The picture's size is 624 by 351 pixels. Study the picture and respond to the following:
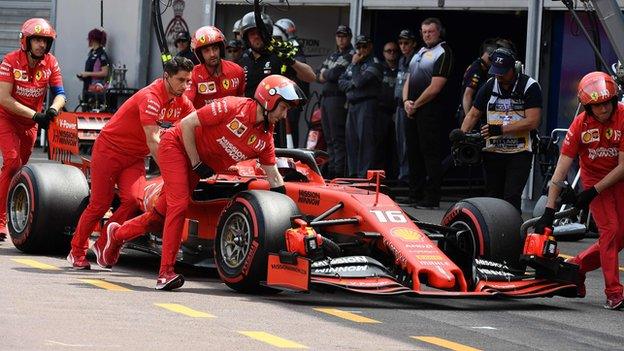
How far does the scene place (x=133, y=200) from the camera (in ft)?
43.4

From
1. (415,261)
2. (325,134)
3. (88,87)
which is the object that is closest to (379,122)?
(325,134)

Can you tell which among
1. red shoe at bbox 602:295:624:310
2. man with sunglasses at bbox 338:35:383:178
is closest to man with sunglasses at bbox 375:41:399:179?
man with sunglasses at bbox 338:35:383:178

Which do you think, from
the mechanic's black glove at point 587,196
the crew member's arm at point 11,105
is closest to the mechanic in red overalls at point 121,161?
the crew member's arm at point 11,105

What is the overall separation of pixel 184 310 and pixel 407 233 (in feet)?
6.21

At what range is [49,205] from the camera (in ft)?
44.8

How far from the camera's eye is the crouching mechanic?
11930 mm

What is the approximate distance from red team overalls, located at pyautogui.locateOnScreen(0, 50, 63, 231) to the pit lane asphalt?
1.55 meters

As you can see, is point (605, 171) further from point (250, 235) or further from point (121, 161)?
point (121, 161)

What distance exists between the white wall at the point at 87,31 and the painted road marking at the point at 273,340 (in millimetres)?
16186

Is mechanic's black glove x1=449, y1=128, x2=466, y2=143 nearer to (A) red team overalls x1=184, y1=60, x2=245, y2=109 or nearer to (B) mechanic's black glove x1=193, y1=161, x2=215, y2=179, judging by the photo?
(A) red team overalls x1=184, y1=60, x2=245, y2=109

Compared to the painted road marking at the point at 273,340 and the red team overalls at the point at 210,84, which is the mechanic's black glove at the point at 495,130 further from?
the painted road marking at the point at 273,340

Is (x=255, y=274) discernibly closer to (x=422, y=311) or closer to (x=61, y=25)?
(x=422, y=311)

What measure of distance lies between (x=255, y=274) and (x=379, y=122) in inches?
371

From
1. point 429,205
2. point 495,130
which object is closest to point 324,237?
point 495,130
